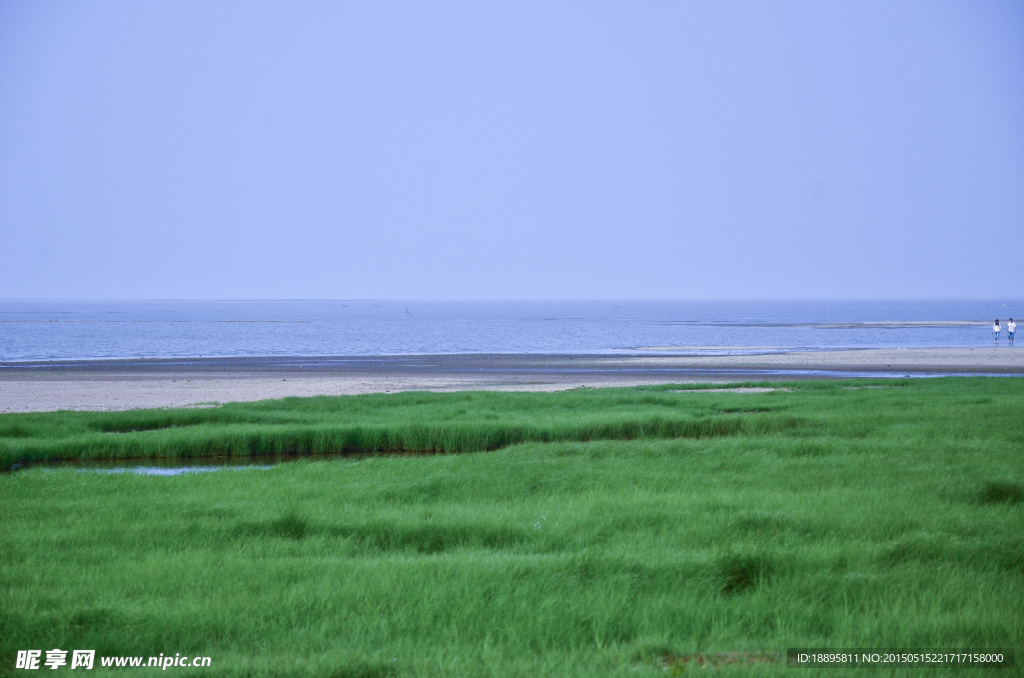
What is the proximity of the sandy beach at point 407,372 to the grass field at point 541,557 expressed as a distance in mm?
17825

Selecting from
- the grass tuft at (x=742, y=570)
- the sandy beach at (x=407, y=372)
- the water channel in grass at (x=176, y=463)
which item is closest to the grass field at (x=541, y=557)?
the grass tuft at (x=742, y=570)

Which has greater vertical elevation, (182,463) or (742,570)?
(742,570)

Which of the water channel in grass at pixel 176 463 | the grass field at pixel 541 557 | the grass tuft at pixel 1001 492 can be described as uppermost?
the grass tuft at pixel 1001 492

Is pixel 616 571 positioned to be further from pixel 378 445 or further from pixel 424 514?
pixel 378 445

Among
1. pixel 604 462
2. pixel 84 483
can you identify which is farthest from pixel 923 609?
pixel 84 483

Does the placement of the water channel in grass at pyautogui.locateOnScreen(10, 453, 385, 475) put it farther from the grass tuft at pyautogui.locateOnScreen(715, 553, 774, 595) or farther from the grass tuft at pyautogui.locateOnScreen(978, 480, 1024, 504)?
the grass tuft at pyautogui.locateOnScreen(978, 480, 1024, 504)

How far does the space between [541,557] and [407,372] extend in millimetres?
41286

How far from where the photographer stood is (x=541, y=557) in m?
9.86

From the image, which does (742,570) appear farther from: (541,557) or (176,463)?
(176,463)

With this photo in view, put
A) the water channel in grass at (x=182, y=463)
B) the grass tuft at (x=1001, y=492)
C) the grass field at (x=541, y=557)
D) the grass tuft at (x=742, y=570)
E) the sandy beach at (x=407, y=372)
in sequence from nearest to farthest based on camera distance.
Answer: the grass field at (x=541, y=557) < the grass tuft at (x=742, y=570) < the grass tuft at (x=1001, y=492) < the water channel in grass at (x=182, y=463) < the sandy beach at (x=407, y=372)

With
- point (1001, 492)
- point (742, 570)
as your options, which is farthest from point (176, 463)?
point (1001, 492)

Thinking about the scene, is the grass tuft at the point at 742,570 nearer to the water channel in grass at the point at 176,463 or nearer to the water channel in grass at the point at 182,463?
the water channel in grass at the point at 182,463

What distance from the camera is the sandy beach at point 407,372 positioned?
37219mm

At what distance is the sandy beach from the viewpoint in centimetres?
3722
